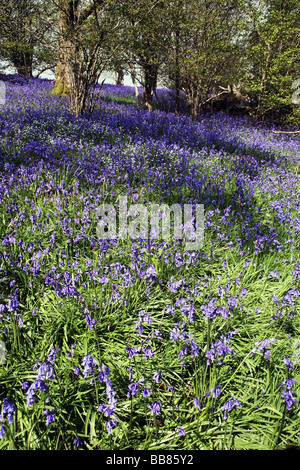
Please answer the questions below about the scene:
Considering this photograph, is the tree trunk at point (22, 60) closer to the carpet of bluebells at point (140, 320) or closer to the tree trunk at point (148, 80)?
the tree trunk at point (148, 80)

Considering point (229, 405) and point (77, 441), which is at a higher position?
point (229, 405)

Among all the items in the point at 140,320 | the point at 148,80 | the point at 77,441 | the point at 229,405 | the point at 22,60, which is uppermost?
the point at 22,60

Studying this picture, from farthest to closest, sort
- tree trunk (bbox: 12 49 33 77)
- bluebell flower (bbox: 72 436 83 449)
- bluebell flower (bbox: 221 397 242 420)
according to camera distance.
A: tree trunk (bbox: 12 49 33 77) < bluebell flower (bbox: 221 397 242 420) < bluebell flower (bbox: 72 436 83 449)

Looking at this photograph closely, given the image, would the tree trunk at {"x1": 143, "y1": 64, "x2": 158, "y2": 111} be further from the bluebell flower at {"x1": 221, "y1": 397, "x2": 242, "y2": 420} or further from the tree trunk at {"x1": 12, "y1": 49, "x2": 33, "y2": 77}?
the bluebell flower at {"x1": 221, "y1": 397, "x2": 242, "y2": 420}

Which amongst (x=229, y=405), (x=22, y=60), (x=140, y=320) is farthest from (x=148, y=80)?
(x=229, y=405)

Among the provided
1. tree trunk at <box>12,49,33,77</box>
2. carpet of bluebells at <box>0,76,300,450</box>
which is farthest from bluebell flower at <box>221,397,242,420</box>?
tree trunk at <box>12,49,33,77</box>

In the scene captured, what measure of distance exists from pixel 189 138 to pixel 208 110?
9.83 metres

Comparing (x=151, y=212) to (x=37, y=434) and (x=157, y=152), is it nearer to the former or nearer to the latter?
(x=157, y=152)

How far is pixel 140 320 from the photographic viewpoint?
211cm

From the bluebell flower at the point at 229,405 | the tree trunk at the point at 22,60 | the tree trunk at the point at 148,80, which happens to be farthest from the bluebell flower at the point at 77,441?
the tree trunk at the point at 148,80

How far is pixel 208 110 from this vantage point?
643 inches

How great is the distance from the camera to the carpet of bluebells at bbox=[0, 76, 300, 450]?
175 centimetres

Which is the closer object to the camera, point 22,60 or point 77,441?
point 77,441

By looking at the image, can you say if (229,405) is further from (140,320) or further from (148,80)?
(148,80)
